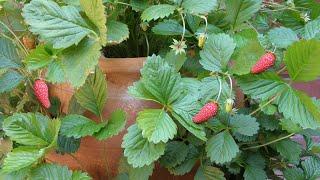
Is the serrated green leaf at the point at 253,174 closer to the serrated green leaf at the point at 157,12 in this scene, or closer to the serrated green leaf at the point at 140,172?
the serrated green leaf at the point at 140,172

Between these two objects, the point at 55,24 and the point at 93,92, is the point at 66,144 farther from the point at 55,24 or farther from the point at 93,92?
the point at 55,24

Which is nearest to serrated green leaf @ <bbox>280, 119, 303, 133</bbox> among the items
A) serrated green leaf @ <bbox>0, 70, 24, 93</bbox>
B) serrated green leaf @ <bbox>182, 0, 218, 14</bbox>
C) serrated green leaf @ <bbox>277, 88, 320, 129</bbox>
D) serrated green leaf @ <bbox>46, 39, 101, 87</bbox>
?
serrated green leaf @ <bbox>277, 88, 320, 129</bbox>

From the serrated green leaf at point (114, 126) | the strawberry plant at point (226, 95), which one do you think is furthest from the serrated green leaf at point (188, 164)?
the serrated green leaf at point (114, 126)

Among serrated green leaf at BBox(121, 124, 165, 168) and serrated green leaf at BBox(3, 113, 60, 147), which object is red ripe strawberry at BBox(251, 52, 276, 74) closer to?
serrated green leaf at BBox(121, 124, 165, 168)

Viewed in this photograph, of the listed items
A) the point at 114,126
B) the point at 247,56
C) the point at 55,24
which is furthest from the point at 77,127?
the point at 247,56

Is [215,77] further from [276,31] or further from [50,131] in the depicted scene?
[50,131]

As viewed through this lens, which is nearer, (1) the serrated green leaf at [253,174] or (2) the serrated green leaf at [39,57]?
(2) the serrated green leaf at [39,57]
